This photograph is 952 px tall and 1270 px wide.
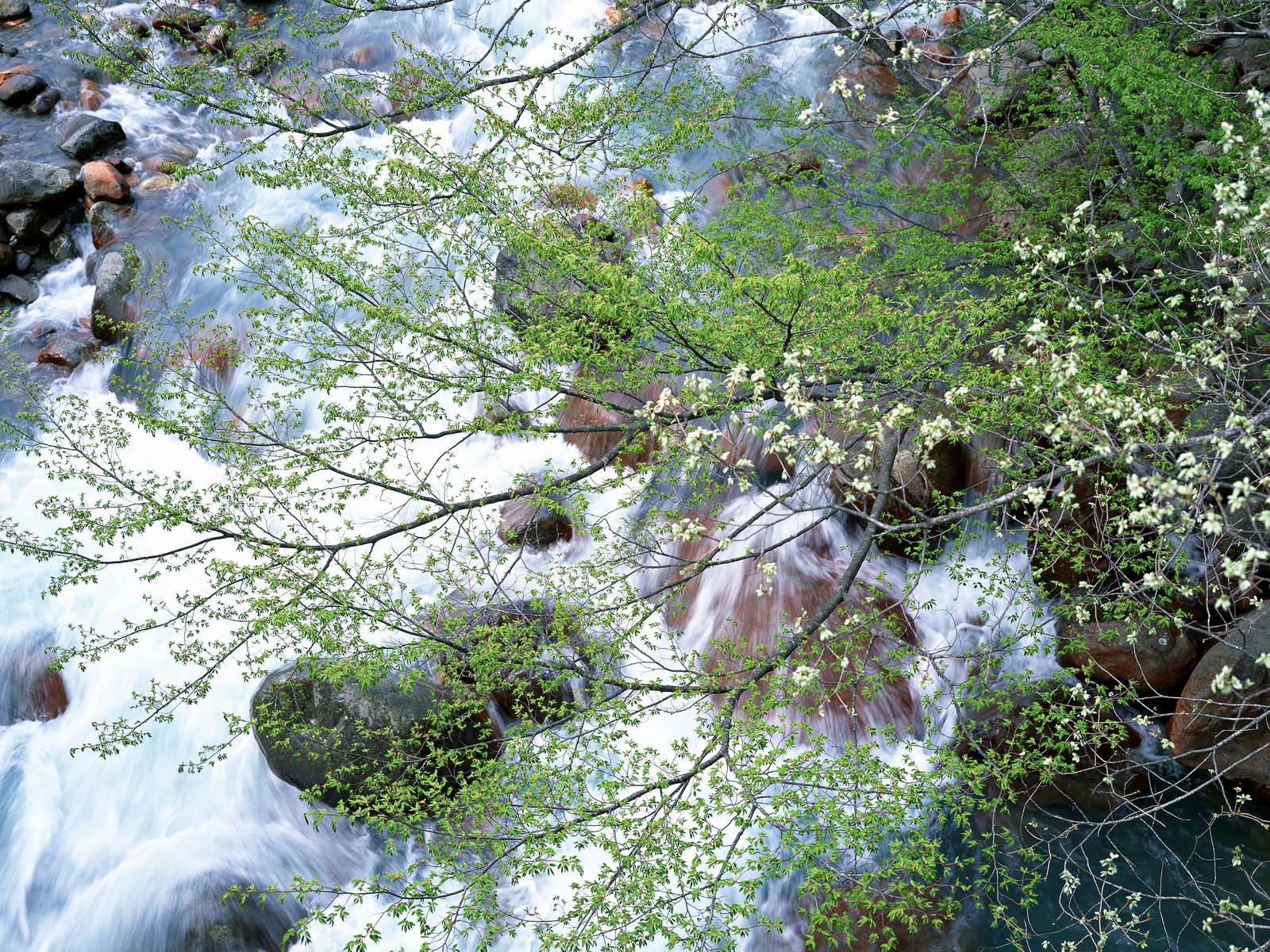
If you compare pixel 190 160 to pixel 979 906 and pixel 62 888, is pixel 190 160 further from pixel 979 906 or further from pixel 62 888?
pixel 979 906

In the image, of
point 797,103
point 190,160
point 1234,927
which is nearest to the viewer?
point 1234,927

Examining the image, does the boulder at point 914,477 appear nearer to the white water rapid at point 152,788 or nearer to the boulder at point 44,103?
the white water rapid at point 152,788

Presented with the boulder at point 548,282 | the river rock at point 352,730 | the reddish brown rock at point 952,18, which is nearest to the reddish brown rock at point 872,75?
the reddish brown rock at point 952,18

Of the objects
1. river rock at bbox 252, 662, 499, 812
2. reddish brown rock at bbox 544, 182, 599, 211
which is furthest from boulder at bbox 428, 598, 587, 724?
reddish brown rock at bbox 544, 182, 599, 211

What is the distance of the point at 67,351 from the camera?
45.2ft

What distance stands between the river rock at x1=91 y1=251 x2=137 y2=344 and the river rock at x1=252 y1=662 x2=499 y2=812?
7517 millimetres

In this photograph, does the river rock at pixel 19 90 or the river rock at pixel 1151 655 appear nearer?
the river rock at pixel 1151 655

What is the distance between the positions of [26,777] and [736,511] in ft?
25.5

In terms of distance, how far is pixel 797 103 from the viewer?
1280cm

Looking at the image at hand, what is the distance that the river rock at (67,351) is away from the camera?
13.7m

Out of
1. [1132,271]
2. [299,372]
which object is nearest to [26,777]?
[299,372]

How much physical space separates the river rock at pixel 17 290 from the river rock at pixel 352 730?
9.38 m

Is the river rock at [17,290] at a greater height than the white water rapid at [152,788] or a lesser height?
greater

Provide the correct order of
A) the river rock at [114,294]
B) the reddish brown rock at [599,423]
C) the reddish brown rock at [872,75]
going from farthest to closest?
Result: the reddish brown rock at [872,75]
the river rock at [114,294]
the reddish brown rock at [599,423]
